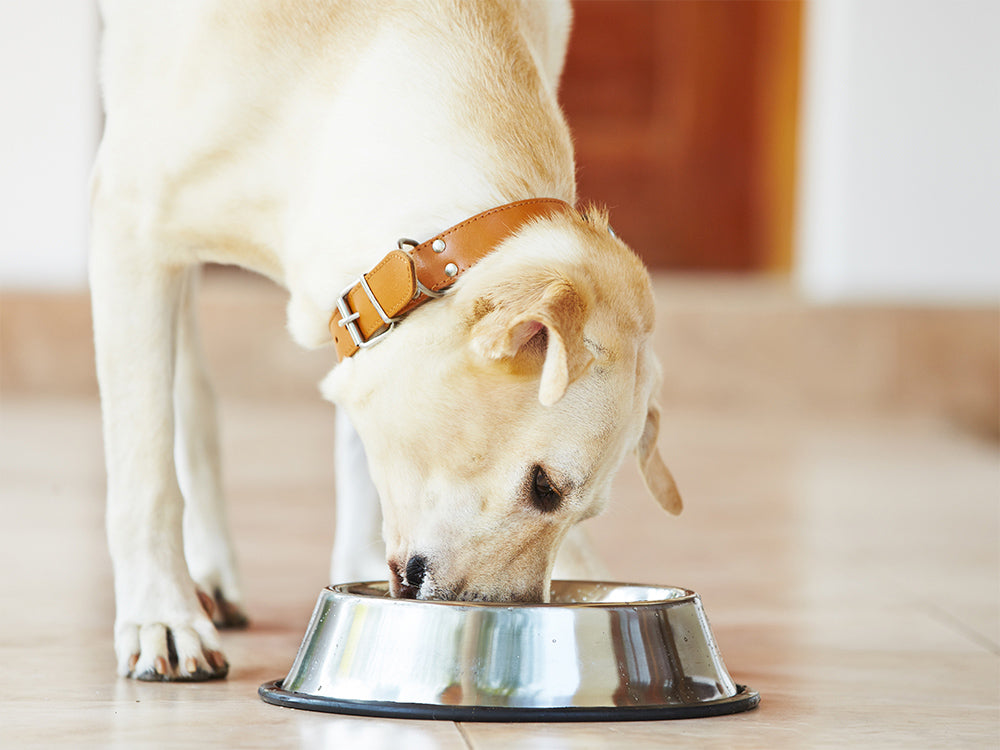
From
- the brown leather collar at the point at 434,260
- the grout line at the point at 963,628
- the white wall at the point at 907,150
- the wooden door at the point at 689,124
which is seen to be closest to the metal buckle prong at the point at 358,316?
the brown leather collar at the point at 434,260

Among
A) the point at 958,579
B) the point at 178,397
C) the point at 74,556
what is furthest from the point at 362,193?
the point at 958,579

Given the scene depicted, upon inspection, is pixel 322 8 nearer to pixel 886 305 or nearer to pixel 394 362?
pixel 394 362

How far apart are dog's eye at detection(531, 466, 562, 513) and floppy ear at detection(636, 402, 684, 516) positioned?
0.82ft

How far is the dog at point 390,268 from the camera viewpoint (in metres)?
2.06

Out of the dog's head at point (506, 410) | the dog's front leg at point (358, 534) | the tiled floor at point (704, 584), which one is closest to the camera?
the tiled floor at point (704, 584)

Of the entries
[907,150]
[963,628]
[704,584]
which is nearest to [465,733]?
[963,628]

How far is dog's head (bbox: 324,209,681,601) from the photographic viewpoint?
2035 mm

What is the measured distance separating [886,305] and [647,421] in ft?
16.5

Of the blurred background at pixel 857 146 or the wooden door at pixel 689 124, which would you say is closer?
the blurred background at pixel 857 146

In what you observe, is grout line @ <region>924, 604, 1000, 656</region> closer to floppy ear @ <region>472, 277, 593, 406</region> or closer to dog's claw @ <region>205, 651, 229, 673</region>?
floppy ear @ <region>472, 277, 593, 406</region>

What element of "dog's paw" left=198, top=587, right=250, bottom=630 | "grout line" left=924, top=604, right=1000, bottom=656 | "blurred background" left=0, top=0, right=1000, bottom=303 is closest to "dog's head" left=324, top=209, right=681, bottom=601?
"dog's paw" left=198, top=587, right=250, bottom=630

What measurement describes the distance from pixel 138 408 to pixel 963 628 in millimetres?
1504

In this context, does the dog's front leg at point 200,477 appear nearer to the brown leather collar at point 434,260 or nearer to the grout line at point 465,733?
the brown leather collar at point 434,260

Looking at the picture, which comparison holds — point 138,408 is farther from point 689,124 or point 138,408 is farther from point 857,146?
point 689,124
